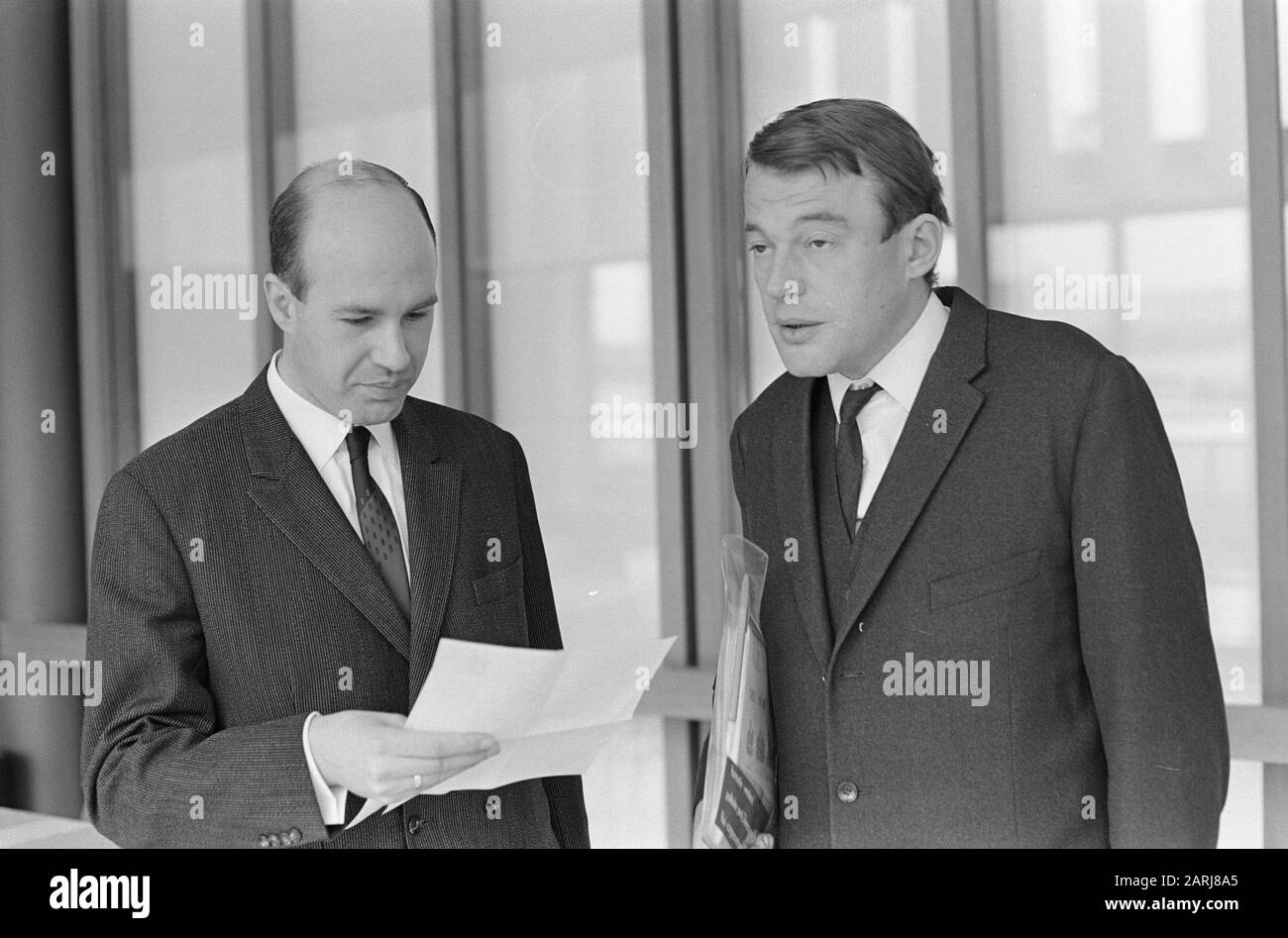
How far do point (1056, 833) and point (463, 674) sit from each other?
0.80 m

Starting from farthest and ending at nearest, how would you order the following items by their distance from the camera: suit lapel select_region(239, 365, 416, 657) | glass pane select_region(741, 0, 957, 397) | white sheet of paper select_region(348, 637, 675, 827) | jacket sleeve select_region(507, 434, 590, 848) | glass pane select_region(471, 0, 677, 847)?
glass pane select_region(471, 0, 677, 847) < glass pane select_region(741, 0, 957, 397) < jacket sleeve select_region(507, 434, 590, 848) < suit lapel select_region(239, 365, 416, 657) < white sheet of paper select_region(348, 637, 675, 827)

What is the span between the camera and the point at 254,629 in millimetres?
1542

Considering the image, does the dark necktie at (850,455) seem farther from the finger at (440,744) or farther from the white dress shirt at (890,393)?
the finger at (440,744)

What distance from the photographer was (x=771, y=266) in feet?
5.54

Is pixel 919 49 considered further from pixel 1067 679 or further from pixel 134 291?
pixel 134 291

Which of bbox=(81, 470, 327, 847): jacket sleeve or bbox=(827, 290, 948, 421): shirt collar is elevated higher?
bbox=(827, 290, 948, 421): shirt collar

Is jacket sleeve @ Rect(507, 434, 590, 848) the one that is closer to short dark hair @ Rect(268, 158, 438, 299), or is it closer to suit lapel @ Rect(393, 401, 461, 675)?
suit lapel @ Rect(393, 401, 461, 675)

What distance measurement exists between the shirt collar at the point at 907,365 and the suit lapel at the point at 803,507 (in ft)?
0.15

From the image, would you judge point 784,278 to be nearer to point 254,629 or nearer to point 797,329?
point 797,329

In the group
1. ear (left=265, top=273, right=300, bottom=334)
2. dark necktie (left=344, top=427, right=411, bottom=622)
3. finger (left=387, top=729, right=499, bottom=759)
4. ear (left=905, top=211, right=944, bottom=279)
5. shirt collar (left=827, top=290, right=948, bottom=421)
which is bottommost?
finger (left=387, top=729, right=499, bottom=759)

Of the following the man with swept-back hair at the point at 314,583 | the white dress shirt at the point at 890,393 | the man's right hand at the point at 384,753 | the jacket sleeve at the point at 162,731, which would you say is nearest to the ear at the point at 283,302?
the man with swept-back hair at the point at 314,583

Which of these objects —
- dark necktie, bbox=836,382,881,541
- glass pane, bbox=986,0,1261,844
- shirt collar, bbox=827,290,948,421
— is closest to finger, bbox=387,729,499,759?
dark necktie, bbox=836,382,881,541

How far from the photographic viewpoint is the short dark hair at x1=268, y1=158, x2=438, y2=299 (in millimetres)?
1654
